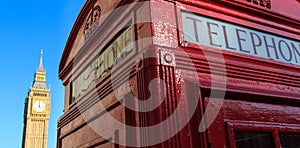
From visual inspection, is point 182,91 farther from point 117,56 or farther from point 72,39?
point 72,39

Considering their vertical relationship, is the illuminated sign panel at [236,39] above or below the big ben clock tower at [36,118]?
below

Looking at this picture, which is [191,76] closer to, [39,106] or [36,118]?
[36,118]

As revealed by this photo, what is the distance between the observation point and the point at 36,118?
175 feet

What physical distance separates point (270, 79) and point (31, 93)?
2333 inches

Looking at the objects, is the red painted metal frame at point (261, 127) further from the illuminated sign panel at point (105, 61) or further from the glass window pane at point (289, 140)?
the illuminated sign panel at point (105, 61)

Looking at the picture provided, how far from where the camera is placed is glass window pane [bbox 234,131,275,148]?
1125 millimetres

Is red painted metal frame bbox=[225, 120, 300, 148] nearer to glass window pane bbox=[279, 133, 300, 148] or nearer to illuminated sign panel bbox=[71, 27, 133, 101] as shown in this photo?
glass window pane bbox=[279, 133, 300, 148]

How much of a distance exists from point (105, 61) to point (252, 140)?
882 millimetres

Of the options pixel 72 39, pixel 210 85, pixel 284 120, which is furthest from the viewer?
pixel 72 39

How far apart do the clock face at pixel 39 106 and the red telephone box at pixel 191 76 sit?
5677 cm

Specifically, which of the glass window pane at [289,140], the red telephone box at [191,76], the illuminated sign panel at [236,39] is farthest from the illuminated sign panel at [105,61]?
the glass window pane at [289,140]

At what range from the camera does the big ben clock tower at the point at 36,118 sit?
5197 cm

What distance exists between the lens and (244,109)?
3.98ft

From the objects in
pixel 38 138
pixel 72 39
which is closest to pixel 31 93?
pixel 38 138
